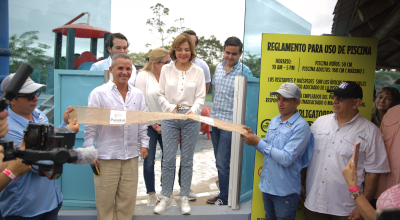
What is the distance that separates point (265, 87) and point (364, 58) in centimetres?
120

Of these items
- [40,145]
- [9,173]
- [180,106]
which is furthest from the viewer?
[180,106]

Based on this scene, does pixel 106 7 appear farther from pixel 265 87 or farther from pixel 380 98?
pixel 380 98

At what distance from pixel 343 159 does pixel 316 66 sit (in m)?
1.17

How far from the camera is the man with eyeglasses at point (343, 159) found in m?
2.71

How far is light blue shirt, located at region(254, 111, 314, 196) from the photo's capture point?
2873mm

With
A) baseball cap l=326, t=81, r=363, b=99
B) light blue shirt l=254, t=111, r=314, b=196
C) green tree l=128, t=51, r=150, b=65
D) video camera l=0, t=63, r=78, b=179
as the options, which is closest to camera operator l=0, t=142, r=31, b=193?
video camera l=0, t=63, r=78, b=179

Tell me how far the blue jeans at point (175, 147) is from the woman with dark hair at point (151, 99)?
42 cm

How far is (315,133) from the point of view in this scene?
309cm

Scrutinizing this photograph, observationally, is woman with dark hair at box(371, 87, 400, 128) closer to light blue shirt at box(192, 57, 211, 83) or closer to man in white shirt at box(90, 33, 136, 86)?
light blue shirt at box(192, 57, 211, 83)

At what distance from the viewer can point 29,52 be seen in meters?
3.75

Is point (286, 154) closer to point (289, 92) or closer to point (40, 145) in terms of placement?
point (289, 92)

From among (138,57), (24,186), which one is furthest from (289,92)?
(138,57)

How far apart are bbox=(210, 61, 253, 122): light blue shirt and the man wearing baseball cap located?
3.37 feet

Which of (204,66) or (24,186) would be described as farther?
(204,66)
